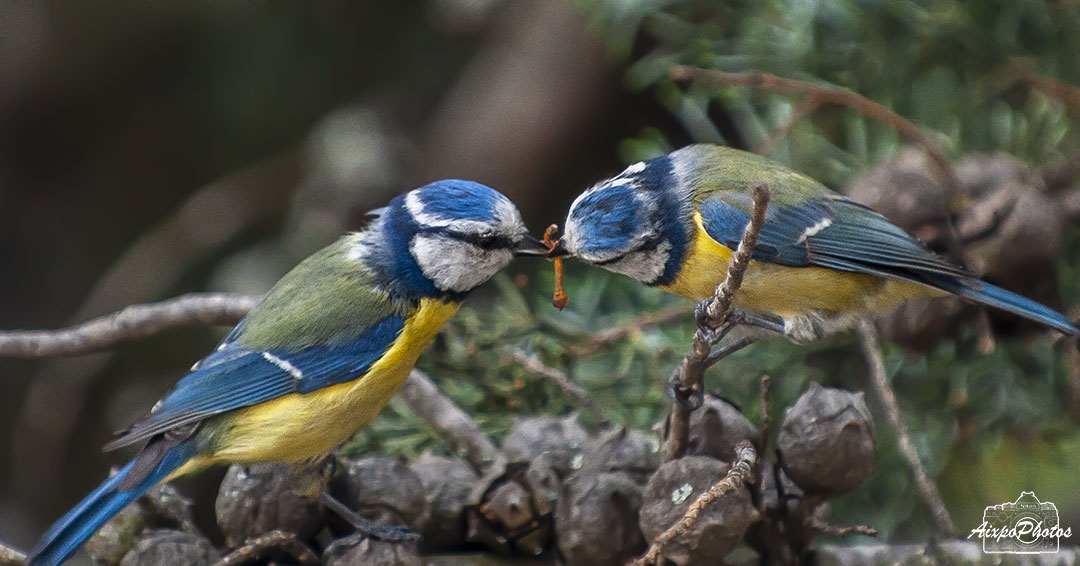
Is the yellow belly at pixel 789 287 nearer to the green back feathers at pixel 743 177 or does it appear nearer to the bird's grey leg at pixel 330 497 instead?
the green back feathers at pixel 743 177

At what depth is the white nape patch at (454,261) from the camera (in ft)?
4.52

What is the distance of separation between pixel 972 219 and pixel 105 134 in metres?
2.26

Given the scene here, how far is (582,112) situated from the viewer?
2531mm

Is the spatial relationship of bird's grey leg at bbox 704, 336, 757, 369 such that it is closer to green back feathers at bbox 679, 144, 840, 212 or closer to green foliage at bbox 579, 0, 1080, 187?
green back feathers at bbox 679, 144, 840, 212

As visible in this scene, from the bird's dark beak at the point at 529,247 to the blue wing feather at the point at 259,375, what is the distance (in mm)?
196

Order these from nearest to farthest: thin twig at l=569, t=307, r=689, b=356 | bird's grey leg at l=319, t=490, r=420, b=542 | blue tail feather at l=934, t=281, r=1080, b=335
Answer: bird's grey leg at l=319, t=490, r=420, b=542 → blue tail feather at l=934, t=281, r=1080, b=335 → thin twig at l=569, t=307, r=689, b=356

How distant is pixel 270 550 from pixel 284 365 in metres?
Result: 0.47

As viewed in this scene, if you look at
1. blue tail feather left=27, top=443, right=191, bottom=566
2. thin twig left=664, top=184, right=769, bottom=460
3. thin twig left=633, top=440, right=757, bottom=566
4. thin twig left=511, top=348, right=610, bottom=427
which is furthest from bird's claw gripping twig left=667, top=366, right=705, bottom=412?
blue tail feather left=27, top=443, right=191, bottom=566

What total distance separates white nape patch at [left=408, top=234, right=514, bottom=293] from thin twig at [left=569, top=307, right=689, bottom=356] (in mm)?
176

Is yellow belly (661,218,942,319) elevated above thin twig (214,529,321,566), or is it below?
below

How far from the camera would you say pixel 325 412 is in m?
1.30

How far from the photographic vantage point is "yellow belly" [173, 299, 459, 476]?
1.25 m

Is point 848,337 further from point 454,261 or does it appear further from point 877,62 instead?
point 454,261

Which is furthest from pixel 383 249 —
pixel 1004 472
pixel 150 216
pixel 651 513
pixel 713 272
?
pixel 150 216
